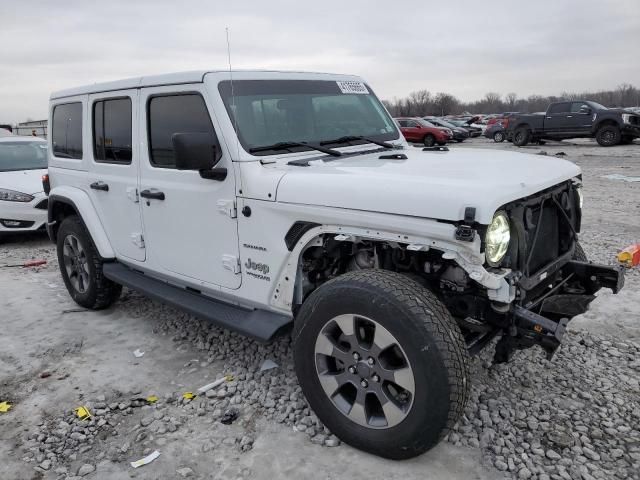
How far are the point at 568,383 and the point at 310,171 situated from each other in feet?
7.19

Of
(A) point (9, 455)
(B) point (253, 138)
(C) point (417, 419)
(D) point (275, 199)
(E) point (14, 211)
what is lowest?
(A) point (9, 455)

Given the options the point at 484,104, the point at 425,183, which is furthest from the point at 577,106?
the point at 484,104

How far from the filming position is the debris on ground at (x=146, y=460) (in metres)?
2.92

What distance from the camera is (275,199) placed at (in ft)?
10.3

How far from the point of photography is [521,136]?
2269 centimetres

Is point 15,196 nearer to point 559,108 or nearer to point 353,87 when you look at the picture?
point 353,87

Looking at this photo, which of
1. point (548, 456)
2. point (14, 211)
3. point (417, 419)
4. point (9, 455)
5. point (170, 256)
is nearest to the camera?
point (417, 419)

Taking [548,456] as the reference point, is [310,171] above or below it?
above

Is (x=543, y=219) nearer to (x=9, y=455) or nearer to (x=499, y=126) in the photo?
(x=9, y=455)

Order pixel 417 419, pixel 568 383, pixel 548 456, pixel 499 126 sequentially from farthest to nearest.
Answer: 1. pixel 499 126
2. pixel 568 383
3. pixel 548 456
4. pixel 417 419

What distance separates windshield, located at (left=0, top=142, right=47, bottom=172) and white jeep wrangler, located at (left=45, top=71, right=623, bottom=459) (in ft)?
17.1

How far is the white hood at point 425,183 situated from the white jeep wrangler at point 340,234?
0.01m

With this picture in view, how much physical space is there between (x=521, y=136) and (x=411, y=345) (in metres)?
22.2

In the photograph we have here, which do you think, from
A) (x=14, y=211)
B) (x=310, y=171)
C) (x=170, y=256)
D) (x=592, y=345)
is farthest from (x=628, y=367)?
(x=14, y=211)
